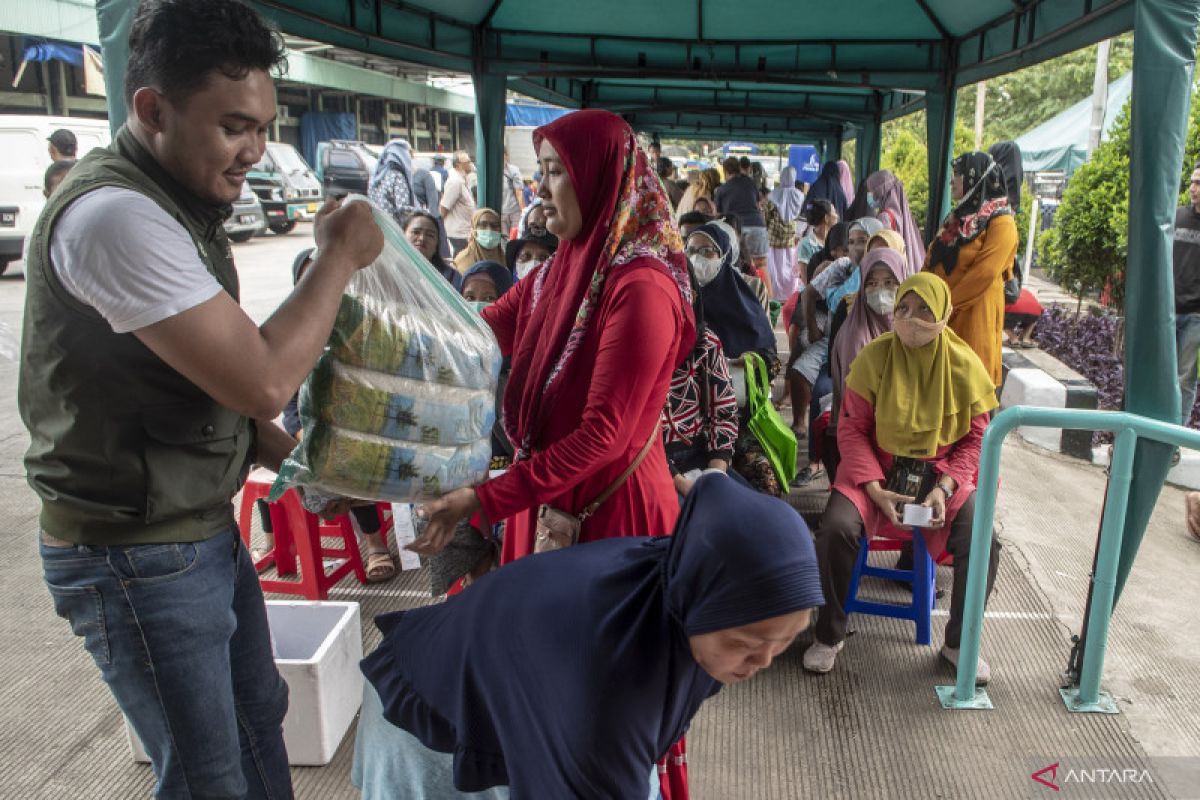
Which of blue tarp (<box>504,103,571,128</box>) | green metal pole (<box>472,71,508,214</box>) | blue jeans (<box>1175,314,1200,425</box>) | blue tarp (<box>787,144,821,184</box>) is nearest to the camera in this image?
blue jeans (<box>1175,314,1200,425</box>)

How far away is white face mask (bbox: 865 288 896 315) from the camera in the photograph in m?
4.28

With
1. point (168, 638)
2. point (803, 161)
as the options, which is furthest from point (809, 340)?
point (803, 161)

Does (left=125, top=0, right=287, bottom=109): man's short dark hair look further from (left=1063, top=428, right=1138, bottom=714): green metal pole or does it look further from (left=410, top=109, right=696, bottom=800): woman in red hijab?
(left=1063, top=428, right=1138, bottom=714): green metal pole

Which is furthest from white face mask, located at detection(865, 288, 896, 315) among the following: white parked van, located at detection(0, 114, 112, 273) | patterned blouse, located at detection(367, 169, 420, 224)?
white parked van, located at detection(0, 114, 112, 273)

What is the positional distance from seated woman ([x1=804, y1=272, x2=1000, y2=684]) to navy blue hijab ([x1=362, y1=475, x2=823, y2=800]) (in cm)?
180

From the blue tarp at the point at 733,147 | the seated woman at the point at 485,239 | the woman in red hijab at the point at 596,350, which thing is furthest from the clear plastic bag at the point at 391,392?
the blue tarp at the point at 733,147

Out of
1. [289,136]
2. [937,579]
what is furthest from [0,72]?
[937,579]

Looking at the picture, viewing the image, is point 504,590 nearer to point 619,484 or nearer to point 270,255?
point 619,484

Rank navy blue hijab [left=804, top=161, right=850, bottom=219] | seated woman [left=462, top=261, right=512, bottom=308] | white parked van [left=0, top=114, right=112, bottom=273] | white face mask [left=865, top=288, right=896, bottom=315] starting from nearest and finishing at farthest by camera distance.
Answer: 1. seated woman [left=462, top=261, right=512, bottom=308]
2. white face mask [left=865, top=288, right=896, bottom=315]
3. navy blue hijab [left=804, top=161, right=850, bottom=219]
4. white parked van [left=0, top=114, right=112, bottom=273]

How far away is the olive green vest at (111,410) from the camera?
4.01 ft

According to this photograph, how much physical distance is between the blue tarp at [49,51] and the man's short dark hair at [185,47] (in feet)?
51.8

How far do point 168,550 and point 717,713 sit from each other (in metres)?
2.05

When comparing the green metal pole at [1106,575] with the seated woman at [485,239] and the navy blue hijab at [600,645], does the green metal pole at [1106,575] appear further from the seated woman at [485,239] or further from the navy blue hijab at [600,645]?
the seated woman at [485,239]

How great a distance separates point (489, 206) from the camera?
6031mm
